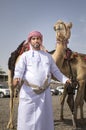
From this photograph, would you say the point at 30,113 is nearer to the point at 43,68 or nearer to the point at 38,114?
the point at 38,114

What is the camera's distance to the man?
5719 mm

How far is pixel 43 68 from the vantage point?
580 centimetres

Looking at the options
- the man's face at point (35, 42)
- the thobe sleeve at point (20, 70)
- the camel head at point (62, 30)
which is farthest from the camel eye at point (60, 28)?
the thobe sleeve at point (20, 70)

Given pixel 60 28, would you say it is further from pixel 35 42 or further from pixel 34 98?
pixel 34 98

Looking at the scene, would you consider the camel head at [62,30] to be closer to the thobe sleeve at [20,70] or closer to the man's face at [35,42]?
the man's face at [35,42]

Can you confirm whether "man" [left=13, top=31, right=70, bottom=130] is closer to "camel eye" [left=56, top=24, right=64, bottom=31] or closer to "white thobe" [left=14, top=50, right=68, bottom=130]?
"white thobe" [left=14, top=50, right=68, bottom=130]

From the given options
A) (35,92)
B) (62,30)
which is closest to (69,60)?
(62,30)

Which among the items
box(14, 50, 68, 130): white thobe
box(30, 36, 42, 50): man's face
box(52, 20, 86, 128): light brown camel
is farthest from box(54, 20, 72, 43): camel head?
box(14, 50, 68, 130): white thobe

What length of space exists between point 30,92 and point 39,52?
2.12 ft

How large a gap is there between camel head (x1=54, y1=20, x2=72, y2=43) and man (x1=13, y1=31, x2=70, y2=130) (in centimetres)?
316

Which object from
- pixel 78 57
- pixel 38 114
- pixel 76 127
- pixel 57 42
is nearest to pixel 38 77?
pixel 38 114

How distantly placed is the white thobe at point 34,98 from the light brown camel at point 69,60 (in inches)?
122

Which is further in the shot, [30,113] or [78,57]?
[78,57]

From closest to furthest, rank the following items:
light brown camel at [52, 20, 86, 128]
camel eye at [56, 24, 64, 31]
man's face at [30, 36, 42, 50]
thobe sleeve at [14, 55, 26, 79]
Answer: thobe sleeve at [14, 55, 26, 79] → man's face at [30, 36, 42, 50] → light brown camel at [52, 20, 86, 128] → camel eye at [56, 24, 64, 31]
